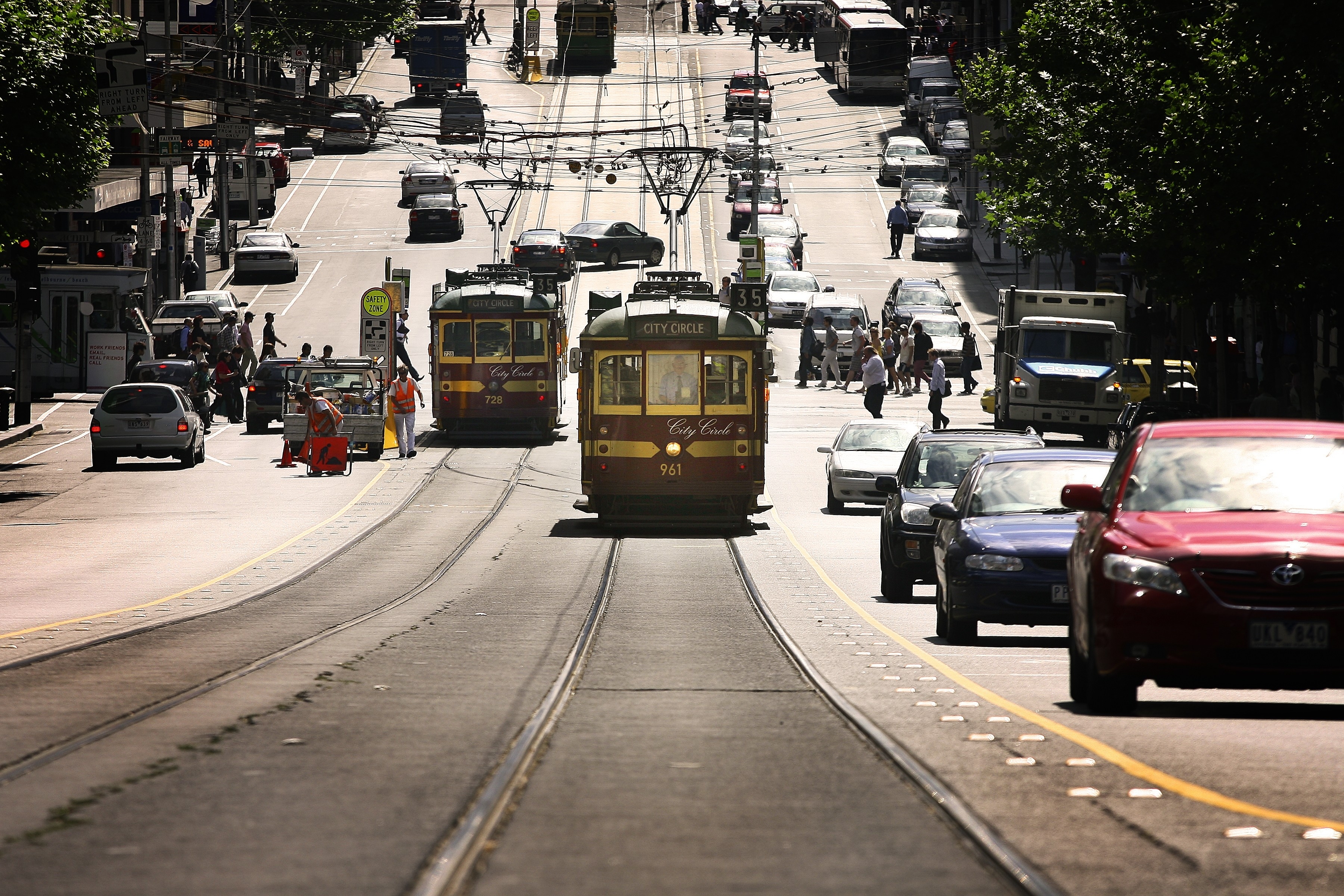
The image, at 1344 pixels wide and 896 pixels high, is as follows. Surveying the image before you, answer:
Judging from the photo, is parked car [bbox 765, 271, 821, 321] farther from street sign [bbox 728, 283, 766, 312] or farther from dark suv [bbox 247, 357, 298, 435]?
street sign [bbox 728, 283, 766, 312]

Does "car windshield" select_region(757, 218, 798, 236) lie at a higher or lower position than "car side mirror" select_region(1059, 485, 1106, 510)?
higher

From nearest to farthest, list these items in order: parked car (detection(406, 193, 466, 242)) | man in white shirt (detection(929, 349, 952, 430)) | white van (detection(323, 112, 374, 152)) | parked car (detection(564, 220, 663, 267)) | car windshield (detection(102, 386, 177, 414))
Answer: car windshield (detection(102, 386, 177, 414)) → man in white shirt (detection(929, 349, 952, 430)) → parked car (detection(564, 220, 663, 267)) → parked car (detection(406, 193, 466, 242)) → white van (detection(323, 112, 374, 152))

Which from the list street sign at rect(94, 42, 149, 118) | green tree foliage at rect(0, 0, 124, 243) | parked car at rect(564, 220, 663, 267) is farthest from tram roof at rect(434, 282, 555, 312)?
parked car at rect(564, 220, 663, 267)

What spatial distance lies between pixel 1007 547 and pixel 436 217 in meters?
53.3

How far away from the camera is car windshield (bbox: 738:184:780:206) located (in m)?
69.9

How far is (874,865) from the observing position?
20.2 feet

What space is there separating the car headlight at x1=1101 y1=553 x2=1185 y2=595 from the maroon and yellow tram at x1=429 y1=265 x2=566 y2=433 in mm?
29309

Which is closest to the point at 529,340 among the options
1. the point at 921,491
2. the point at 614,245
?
the point at 921,491

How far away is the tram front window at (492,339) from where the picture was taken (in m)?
38.3

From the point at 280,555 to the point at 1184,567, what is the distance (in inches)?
576

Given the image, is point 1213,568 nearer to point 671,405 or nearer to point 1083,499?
point 1083,499

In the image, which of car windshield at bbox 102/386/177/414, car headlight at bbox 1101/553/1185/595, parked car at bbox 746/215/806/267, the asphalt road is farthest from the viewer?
parked car at bbox 746/215/806/267

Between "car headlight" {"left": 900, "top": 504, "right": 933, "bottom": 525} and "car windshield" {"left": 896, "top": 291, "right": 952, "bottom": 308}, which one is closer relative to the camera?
"car headlight" {"left": 900, "top": 504, "right": 933, "bottom": 525}

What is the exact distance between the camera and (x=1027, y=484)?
51.4 feet
